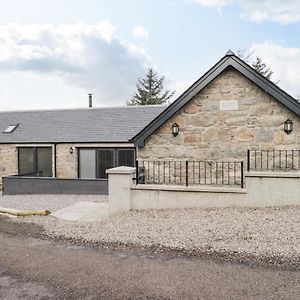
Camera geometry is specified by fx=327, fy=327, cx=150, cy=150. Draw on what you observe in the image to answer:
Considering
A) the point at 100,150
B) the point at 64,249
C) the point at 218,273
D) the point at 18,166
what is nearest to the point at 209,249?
the point at 218,273

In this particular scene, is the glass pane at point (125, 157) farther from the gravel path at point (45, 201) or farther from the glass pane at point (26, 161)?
the glass pane at point (26, 161)

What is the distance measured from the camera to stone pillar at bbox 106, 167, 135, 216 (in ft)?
32.1

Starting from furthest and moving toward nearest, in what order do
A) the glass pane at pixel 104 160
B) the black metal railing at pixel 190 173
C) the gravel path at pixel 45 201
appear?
the glass pane at pixel 104 160 → the gravel path at pixel 45 201 → the black metal railing at pixel 190 173

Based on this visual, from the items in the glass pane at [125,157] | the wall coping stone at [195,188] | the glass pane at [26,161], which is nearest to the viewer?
the wall coping stone at [195,188]

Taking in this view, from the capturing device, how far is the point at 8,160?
18406 mm

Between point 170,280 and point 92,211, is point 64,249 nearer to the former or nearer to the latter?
point 170,280

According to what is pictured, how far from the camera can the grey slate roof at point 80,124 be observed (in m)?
17.2

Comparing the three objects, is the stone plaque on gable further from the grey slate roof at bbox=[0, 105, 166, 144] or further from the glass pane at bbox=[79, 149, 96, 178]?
the glass pane at bbox=[79, 149, 96, 178]

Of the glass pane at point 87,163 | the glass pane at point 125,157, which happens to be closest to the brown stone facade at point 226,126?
the glass pane at point 125,157

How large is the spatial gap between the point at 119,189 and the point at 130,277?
490 cm

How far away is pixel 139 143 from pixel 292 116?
5.02m

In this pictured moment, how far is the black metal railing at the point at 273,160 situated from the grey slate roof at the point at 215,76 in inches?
50.4

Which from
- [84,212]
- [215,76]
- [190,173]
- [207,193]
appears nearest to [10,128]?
[84,212]

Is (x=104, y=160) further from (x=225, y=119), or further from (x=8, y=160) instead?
(x=225, y=119)
